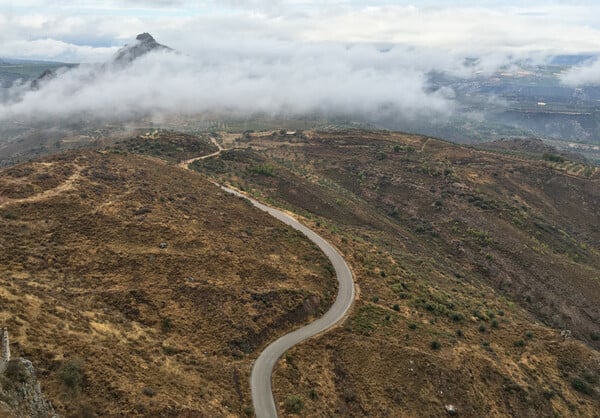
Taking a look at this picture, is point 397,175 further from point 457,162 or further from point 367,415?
point 367,415

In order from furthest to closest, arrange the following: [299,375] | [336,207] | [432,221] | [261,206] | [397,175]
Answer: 1. [397,175]
2. [432,221]
3. [336,207]
4. [261,206]
5. [299,375]

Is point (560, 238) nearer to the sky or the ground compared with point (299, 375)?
nearer to the ground

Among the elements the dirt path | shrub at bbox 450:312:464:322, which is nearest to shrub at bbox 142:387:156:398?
the dirt path

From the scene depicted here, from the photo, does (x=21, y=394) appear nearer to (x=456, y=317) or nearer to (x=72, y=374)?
(x=72, y=374)

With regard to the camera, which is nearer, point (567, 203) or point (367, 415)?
point (367, 415)

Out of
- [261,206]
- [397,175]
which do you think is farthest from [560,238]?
[261,206]

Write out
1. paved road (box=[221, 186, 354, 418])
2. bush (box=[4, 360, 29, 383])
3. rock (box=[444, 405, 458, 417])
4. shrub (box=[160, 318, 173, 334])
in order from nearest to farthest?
1. bush (box=[4, 360, 29, 383])
2. paved road (box=[221, 186, 354, 418])
3. rock (box=[444, 405, 458, 417])
4. shrub (box=[160, 318, 173, 334])

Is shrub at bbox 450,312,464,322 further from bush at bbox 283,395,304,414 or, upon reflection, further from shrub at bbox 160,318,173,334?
shrub at bbox 160,318,173,334
